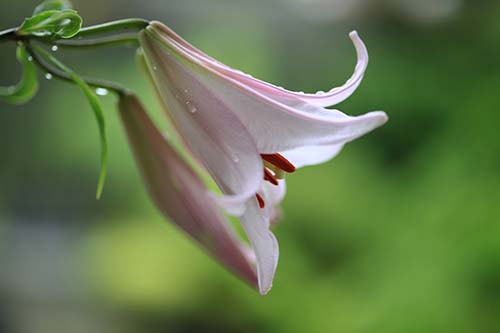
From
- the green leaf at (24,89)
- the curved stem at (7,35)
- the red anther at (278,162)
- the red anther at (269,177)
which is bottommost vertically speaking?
the red anther at (269,177)

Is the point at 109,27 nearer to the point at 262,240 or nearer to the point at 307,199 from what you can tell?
the point at 262,240

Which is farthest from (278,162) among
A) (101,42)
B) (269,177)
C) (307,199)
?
(307,199)

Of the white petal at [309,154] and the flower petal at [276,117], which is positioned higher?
the flower petal at [276,117]

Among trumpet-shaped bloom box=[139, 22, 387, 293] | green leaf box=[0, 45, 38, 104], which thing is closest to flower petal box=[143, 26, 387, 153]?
trumpet-shaped bloom box=[139, 22, 387, 293]

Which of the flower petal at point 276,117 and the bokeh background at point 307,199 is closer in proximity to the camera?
the flower petal at point 276,117

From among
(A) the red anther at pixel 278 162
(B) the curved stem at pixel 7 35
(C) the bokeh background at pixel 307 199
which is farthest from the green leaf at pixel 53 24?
(C) the bokeh background at pixel 307 199

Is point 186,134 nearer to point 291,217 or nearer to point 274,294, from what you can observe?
point 274,294

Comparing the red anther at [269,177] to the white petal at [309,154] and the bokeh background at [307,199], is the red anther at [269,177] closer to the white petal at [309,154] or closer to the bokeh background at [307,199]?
the white petal at [309,154]
